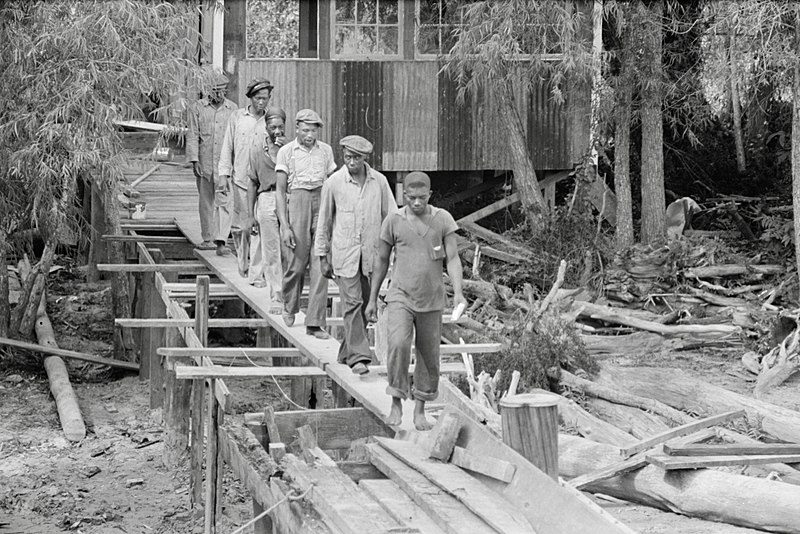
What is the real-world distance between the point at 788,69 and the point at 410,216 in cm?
939

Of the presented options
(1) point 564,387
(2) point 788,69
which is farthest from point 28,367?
(2) point 788,69

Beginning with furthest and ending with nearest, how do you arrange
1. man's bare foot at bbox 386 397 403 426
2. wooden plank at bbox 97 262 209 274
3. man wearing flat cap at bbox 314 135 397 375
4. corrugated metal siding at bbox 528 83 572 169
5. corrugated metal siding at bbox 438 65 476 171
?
corrugated metal siding at bbox 528 83 572 169
corrugated metal siding at bbox 438 65 476 171
wooden plank at bbox 97 262 209 274
man wearing flat cap at bbox 314 135 397 375
man's bare foot at bbox 386 397 403 426

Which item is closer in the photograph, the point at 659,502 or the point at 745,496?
the point at 745,496

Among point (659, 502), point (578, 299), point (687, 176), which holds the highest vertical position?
point (687, 176)

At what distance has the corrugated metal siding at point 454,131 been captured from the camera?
19.7 meters

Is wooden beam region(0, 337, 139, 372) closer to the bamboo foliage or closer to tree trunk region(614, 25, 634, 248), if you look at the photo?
the bamboo foliage

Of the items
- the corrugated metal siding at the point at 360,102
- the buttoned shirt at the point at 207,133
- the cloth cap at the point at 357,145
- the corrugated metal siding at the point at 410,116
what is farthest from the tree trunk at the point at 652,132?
the cloth cap at the point at 357,145

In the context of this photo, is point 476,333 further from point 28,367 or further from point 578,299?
point 28,367

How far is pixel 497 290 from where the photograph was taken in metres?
17.1

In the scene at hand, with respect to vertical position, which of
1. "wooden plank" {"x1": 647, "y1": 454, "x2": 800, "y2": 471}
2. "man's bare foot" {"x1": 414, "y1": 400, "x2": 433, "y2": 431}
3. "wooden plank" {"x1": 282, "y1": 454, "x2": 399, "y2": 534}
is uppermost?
"man's bare foot" {"x1": 414, "y1": 400, "x2": 433, "y2": 431}

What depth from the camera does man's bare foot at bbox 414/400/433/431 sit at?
8.12 meters

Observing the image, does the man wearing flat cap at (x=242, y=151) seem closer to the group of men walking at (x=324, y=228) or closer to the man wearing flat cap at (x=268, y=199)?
the group of men walking at (x=324, y=228)

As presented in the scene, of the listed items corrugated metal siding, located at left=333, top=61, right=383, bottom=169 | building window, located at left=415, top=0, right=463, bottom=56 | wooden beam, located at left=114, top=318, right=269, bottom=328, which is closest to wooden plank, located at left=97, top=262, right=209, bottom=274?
wooden beam, located at left=114, top=318, right=269, bottom=328

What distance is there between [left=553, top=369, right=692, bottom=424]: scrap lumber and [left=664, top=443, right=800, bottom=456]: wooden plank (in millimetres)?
1772
